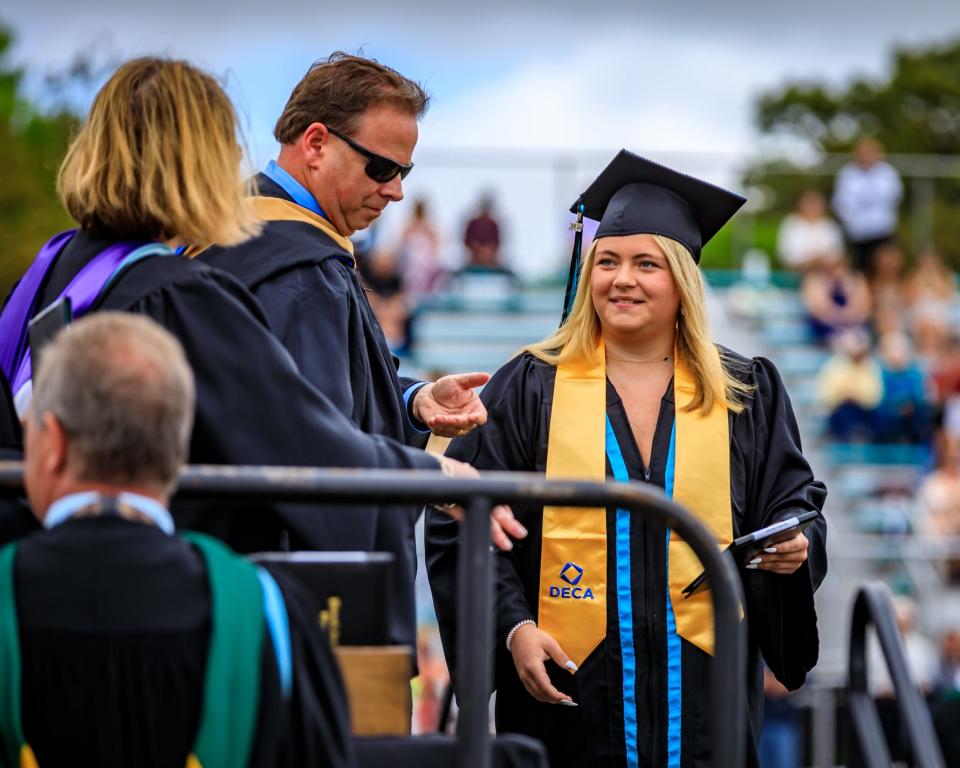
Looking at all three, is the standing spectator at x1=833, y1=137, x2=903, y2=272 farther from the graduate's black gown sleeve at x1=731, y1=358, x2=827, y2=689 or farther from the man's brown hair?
the man's brown hair

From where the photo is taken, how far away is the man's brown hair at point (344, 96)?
412 centimetres

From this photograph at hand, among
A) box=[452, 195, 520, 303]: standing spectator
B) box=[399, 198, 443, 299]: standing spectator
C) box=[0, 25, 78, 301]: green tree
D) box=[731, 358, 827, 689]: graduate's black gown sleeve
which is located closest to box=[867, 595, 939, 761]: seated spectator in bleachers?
box=[731, 358, 827, 689]: graduate's black gown sleeve

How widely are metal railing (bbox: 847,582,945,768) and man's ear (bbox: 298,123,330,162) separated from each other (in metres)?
1.89

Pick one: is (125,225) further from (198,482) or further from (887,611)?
(887,611)

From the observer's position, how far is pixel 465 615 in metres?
2.77

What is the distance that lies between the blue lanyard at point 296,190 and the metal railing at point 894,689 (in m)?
1.80

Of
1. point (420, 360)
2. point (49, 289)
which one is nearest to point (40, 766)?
point (49, 289)

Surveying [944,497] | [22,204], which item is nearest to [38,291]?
[944,497]

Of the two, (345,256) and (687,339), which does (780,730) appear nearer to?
(687,339)

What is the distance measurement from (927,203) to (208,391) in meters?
16.6

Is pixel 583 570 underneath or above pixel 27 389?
underneath

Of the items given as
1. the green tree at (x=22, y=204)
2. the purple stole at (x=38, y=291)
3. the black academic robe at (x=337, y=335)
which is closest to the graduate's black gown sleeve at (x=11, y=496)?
the purple stole at (x=38, y=291)

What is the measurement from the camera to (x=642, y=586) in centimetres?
440

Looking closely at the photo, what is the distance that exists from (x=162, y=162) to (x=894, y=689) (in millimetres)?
2237
